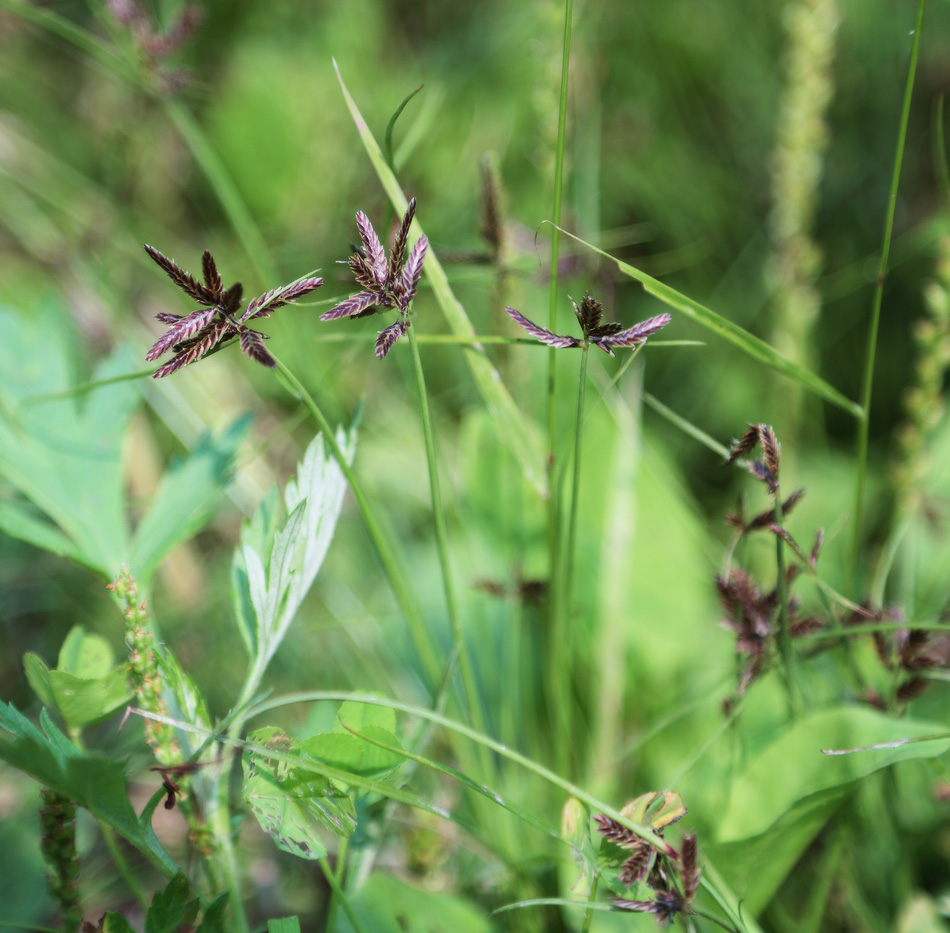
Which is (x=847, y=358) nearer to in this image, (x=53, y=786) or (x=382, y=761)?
(x=382, y=761)

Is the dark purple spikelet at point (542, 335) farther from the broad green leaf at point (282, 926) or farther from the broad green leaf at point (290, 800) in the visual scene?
the broad green leaf at point (282, 926)

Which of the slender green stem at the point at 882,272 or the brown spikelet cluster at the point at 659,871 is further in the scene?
the slender green stem at the point at 882,272

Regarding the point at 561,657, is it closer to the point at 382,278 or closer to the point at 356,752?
the point at 356,752

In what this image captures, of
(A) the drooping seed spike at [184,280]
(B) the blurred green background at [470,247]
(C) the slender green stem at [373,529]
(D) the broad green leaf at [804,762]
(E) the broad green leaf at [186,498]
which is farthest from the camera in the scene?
(B) the blurred green background at [470,247]

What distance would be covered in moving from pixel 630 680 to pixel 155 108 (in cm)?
167

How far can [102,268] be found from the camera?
1368 millimetres

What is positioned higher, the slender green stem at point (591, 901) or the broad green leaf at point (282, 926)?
the broad green leaf at point (282, 926)

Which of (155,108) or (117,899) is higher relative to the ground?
(155,108)

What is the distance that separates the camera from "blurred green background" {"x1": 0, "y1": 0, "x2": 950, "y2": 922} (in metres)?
1.23

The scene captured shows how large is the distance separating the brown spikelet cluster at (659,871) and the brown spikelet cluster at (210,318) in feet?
1.49

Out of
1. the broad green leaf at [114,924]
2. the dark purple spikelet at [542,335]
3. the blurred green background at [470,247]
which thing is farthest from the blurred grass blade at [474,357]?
the broad green leaf at [114,924]

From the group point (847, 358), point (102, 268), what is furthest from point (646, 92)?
point (102, 268)

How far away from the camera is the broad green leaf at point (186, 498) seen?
2.84ft

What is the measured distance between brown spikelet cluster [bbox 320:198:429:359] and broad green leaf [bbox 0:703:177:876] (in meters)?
0.36
